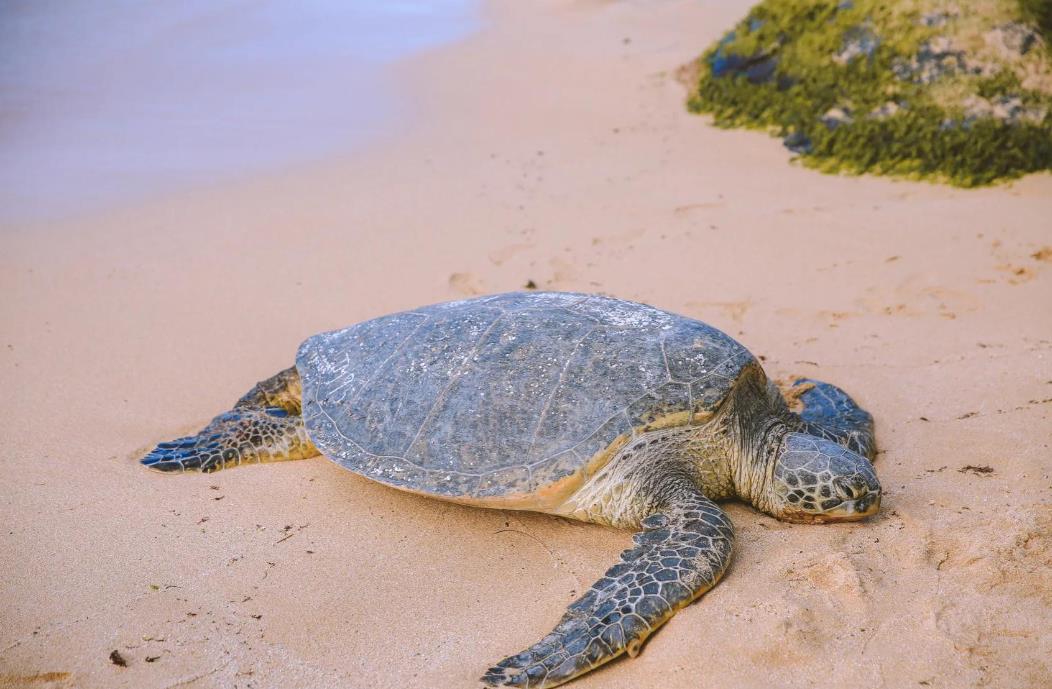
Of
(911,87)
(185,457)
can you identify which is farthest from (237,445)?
(911,87)

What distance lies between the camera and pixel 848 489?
2.78 meters

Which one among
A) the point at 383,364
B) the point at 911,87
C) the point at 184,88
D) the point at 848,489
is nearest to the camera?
the point at 848,489

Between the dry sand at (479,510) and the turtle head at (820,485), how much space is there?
0.22ft

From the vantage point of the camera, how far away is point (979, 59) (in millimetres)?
5945

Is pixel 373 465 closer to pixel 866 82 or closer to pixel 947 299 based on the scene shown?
pixel 947 299

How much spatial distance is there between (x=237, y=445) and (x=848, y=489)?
2.48 metres

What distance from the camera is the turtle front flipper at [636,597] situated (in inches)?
94.2

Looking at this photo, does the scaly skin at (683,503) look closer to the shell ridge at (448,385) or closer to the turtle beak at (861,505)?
the turtle beak at (861,505)

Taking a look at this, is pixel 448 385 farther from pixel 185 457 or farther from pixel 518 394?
pixel 185 457

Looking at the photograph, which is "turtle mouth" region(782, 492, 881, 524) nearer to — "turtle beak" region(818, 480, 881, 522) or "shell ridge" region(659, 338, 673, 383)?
"turtle beak" region(818, 480, 881, 522)

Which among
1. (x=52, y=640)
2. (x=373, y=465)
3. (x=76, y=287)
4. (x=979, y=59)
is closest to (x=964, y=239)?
(x=979, y=59)

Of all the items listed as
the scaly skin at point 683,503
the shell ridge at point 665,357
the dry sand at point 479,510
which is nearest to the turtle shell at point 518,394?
the shell ridge at point 665,357

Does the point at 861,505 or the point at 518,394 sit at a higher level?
the point at 518,394

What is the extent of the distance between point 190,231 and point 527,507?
4.05 metres
